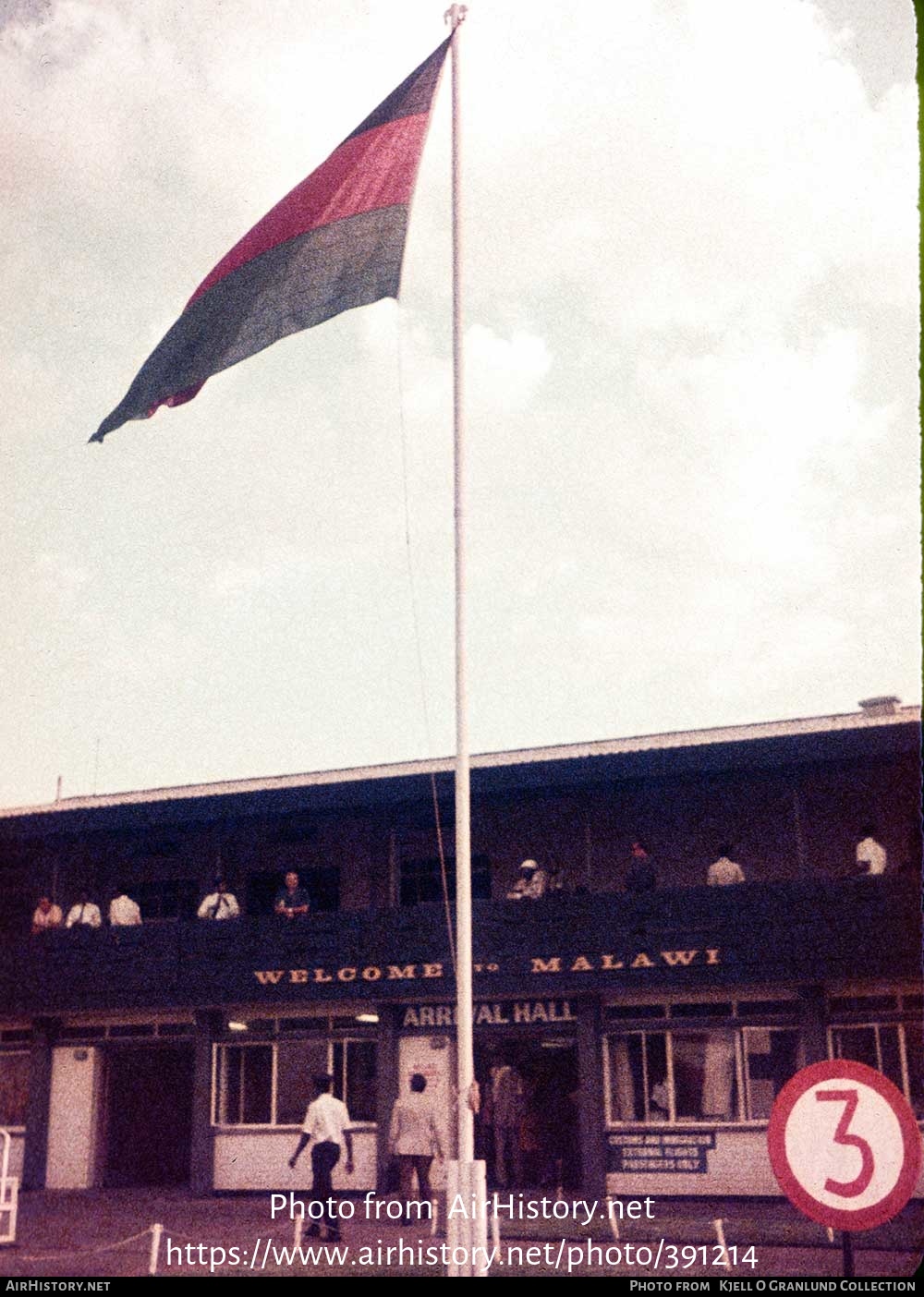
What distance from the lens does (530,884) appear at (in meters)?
22.5

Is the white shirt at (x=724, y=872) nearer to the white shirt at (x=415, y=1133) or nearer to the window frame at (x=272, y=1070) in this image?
the white shirt at (x=415, y=1133)

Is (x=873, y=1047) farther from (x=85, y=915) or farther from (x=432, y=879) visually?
(x=85, y=915)

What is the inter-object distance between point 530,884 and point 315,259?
462 inches

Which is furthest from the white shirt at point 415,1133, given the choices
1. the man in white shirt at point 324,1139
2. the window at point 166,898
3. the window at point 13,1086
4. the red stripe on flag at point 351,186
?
the window at point 13,1086

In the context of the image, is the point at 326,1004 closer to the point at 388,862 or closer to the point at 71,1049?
the point at 388,862

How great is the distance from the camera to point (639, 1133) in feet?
71.3

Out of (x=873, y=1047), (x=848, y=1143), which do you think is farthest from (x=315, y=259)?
(x=873, y=1047)

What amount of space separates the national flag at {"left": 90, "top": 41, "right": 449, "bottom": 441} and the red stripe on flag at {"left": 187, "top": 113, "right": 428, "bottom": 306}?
0.04ft

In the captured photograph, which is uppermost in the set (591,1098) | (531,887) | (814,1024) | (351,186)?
(351,186)

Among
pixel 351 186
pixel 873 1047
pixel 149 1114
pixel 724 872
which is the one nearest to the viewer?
pixel 351 186

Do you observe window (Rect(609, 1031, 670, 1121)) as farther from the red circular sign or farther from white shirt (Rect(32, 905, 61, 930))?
the red circular sign

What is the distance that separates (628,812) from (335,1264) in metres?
11.6

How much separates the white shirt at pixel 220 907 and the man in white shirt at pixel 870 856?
10604 mm

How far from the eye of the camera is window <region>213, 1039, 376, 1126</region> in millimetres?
23672
